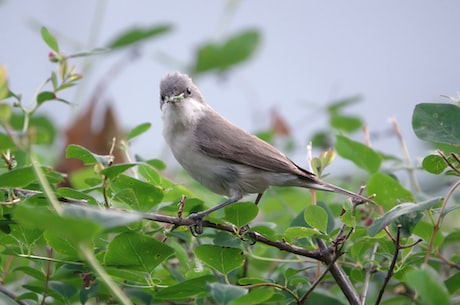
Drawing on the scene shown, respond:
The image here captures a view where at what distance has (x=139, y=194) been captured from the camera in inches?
75.6

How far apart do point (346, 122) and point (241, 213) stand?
168cm

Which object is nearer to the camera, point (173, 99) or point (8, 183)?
point (8, 183)

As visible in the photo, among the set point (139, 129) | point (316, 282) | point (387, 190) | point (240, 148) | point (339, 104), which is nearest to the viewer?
point (316, 282)

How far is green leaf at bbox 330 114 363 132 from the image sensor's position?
352 cm

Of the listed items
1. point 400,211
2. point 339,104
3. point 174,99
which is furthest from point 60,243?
point 339,104

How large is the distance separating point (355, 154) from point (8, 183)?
1.22 meters

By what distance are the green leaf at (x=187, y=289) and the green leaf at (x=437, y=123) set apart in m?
0.65

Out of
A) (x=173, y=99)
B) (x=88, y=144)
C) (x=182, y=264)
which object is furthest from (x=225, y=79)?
(x=182, y=264)

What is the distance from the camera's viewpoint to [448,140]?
1837 millimetres

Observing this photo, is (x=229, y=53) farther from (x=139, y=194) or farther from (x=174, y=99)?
(x=139, y=194)

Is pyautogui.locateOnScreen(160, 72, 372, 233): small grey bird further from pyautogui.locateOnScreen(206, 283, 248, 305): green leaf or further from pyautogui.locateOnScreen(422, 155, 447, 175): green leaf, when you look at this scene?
pyautogui.locateOnScreen(206, 283, 248, 305): green leaf

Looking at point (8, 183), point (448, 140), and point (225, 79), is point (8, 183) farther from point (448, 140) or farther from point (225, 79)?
point (225, 79)

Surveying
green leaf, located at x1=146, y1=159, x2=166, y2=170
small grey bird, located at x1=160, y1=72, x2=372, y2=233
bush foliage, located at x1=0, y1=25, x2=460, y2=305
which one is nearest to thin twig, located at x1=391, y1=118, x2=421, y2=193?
bush foliage, located at x1=0, y1=25, x2=460, y2=305

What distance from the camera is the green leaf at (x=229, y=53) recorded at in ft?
12.1
